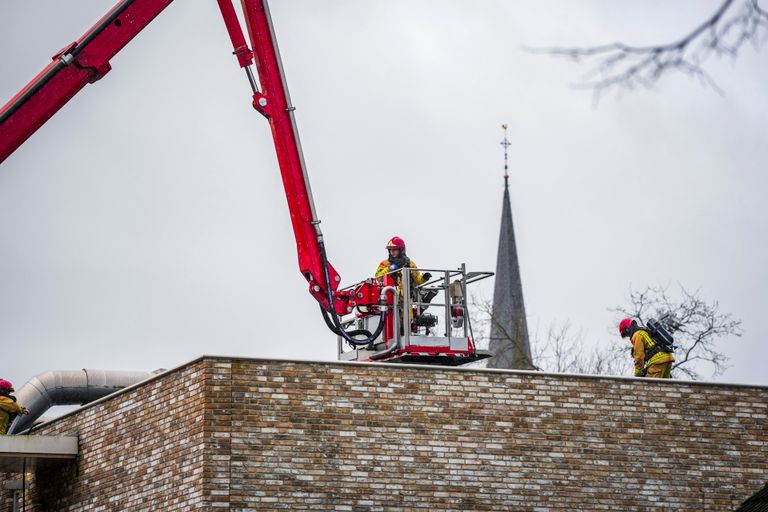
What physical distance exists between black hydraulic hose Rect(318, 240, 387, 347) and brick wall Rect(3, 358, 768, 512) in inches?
66.0

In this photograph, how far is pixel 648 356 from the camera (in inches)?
792

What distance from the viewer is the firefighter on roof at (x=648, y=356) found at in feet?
65.5

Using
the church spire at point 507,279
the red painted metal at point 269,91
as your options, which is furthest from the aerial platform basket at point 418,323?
the church spire at point 507,279

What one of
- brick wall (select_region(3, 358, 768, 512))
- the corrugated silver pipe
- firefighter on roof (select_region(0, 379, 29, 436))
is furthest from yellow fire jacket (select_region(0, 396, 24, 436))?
the corrugated silver pipe

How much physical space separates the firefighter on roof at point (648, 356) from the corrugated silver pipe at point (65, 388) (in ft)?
37.8

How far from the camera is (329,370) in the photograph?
1753 centimetres

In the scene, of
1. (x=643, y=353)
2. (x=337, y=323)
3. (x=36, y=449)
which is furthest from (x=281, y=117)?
(x=643, y=353)

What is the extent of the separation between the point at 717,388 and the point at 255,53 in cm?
841

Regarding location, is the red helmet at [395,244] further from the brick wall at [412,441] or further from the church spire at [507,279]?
the church spire at [507,279]

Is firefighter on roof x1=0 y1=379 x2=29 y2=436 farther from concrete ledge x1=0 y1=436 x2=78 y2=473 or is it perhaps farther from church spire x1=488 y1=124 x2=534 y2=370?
church spire x1=488 y1=124 x2=534 y2=370

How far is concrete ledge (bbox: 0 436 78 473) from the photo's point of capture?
19.0 m

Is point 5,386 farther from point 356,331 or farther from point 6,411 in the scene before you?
point 356,331

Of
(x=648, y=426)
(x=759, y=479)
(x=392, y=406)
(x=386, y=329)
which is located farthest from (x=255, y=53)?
(x=759, y=479)

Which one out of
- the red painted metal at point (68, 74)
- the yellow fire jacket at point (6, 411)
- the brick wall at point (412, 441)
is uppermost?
the red painted metal at point (68, 74)
